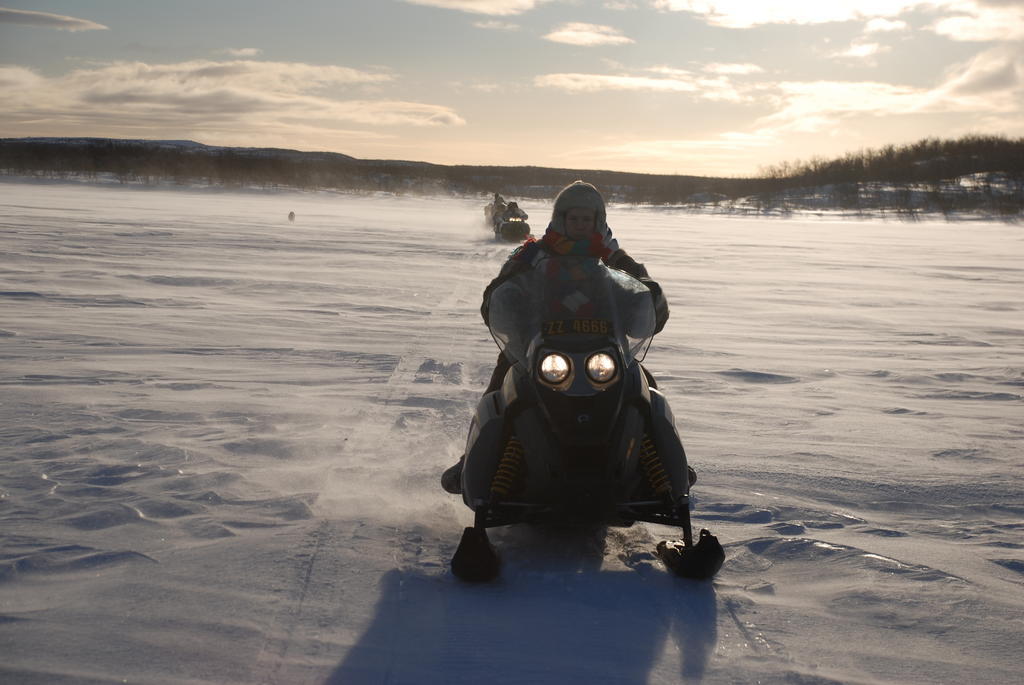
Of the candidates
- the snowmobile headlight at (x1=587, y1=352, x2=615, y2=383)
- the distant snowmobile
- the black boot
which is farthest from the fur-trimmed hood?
the distant snowmobile

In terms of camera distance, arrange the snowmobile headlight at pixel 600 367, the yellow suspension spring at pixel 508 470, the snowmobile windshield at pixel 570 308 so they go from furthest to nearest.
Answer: the yellow suspension spring at pixel 508 470
the snowmobile windshield at pixel 570 308
the snowmobile headlight at pixel 600 367

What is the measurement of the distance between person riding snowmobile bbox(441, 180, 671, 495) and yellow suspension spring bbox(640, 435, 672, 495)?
33cm

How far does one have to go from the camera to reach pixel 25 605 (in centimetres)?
265

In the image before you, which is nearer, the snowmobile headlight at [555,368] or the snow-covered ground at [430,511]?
the snow-covered ground at [430,511]

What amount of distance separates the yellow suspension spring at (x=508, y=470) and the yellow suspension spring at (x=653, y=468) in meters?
0.46

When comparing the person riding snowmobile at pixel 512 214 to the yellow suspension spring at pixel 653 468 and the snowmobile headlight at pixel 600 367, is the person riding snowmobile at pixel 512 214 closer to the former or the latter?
the yellow suspension spring at pixel 653 468

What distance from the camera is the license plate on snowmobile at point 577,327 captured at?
2.90 meters

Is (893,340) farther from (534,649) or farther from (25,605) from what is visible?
(25,605)

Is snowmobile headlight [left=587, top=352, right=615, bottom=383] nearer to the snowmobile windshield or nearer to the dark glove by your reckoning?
the snowmobile windshield

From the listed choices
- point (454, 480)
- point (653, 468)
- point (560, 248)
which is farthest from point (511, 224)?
point (653, 468)

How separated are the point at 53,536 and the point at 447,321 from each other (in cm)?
593

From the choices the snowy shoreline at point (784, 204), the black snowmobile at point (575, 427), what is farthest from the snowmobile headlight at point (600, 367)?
the snowy shoreline at point (784, 204)

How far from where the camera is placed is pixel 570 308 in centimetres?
297

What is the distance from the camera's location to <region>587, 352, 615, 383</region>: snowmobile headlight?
2.82 meters
